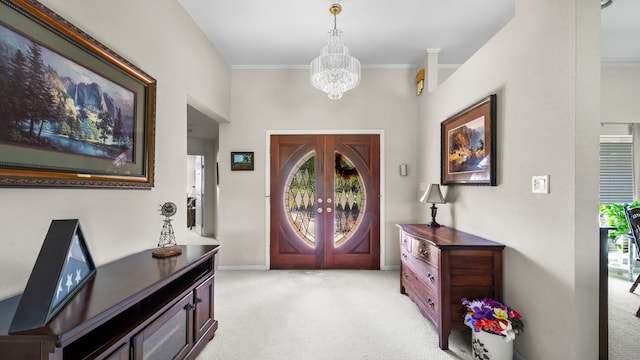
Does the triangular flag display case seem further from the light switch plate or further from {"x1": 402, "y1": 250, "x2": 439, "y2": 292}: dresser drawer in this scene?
the light switch plate

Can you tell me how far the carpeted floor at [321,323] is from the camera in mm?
Answer: 2193

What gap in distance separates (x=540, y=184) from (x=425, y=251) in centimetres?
109

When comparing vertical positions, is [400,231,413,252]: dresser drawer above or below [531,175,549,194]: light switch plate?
below

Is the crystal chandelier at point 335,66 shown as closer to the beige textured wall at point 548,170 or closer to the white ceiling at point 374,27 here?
the white ceiling at point 374,27

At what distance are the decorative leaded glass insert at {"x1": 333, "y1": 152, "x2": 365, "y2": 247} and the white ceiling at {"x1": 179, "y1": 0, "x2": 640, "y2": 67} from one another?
1.64 m

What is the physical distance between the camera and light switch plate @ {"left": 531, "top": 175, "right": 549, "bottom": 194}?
1.78 meters

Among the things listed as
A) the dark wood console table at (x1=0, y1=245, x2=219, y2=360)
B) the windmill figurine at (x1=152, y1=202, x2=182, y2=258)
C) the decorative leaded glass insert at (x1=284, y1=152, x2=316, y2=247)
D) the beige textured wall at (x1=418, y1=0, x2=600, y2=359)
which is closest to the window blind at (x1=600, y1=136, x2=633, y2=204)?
the beige textured wall at (x1=418, y1=0, x2=600, y2=359)

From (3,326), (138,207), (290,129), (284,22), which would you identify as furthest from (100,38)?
(290,129)

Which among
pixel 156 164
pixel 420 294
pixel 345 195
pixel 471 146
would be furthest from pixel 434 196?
pixel 156 164

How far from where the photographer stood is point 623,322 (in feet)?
8.26

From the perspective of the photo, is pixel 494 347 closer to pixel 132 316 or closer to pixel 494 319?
pixel 494 319

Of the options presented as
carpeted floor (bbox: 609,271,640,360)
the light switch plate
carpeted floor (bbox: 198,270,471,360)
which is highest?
the light switch plate

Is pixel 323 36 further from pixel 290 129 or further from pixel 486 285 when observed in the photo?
pixel 486 285

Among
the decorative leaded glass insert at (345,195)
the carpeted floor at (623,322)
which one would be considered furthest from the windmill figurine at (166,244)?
the carpeted floor at (623,322)
